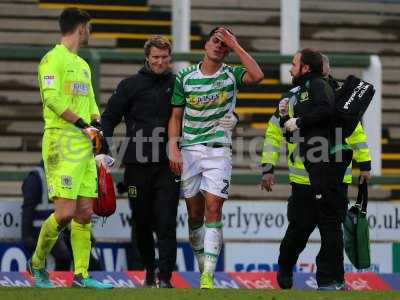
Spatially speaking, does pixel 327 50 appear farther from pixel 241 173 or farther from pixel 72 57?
pixel 72 57

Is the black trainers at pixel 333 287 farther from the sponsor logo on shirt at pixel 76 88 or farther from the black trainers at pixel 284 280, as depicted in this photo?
the sponsor logo on shirt at pixel 76 88

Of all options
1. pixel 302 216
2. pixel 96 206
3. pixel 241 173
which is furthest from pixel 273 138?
pixel 241 173

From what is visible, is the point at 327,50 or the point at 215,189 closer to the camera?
the point at 215,189

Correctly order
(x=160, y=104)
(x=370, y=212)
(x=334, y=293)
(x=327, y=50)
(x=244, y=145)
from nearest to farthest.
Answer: (x=334, y=293)
(x=160, y=104)
(x=370, y=212)
(x=244, y=145)
(x=327, y=50)

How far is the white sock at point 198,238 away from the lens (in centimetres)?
1149

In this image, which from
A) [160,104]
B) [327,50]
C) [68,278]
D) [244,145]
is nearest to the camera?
[160,104]

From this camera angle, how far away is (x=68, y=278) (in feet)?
44.1

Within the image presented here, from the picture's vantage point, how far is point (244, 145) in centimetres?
1611

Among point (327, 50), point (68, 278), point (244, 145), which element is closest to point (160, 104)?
point (68, 278)

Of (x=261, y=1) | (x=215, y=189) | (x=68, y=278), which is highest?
(x=261, y=1)

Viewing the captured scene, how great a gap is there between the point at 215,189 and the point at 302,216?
107 cm

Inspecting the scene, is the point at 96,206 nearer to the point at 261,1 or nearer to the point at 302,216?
the point at 302,216

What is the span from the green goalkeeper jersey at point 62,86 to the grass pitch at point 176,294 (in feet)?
3.99

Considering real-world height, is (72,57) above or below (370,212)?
above
